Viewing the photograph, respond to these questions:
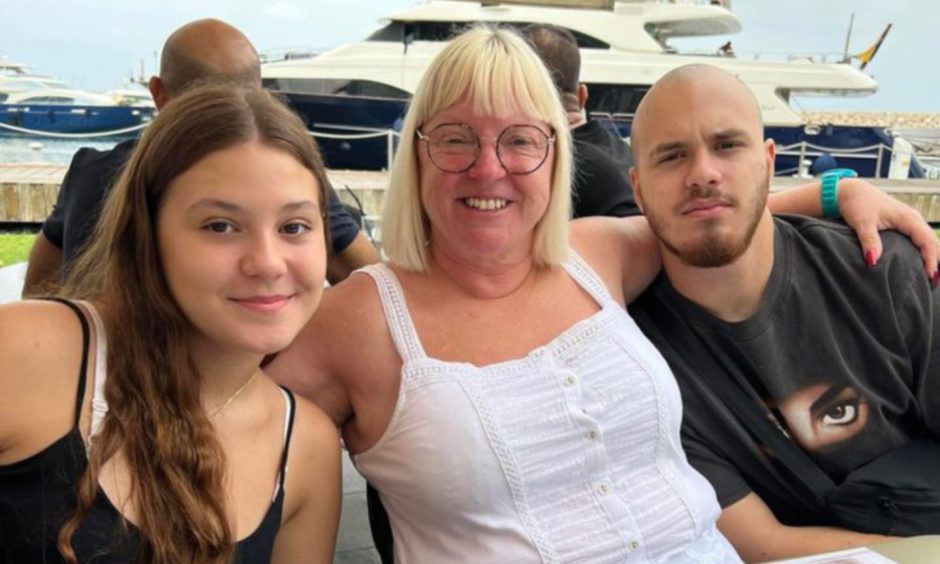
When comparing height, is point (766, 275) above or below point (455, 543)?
above

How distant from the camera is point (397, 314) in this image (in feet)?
5.40

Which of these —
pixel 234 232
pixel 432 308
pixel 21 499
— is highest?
pixel 234 232

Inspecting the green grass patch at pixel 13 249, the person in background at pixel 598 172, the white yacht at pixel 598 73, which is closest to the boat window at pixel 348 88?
the white yacht at pixel 598 73

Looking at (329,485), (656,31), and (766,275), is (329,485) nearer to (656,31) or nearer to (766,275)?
(766,275)

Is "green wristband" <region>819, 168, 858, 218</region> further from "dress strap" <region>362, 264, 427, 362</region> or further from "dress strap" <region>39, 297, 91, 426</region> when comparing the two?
"dress strap" <region>39, 297, 91, 426</region>

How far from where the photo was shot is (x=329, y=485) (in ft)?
4.98

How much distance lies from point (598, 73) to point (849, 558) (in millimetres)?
15097

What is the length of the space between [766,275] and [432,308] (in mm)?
900

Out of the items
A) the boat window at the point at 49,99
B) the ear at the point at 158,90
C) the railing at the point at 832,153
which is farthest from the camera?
the boat window at the point at 49,99

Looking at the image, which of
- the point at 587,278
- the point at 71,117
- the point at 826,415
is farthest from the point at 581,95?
the point at 71,117

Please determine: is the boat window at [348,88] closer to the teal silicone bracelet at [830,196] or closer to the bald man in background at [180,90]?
the bald man in background at [180,90]

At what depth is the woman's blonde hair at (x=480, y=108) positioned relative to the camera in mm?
1694

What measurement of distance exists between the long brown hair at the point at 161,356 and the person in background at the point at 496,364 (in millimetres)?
360

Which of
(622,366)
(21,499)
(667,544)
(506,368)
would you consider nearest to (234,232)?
(21,499)
